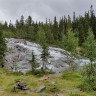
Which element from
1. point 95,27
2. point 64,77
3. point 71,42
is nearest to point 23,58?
point 71,42

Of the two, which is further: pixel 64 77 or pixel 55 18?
pixel 55 18

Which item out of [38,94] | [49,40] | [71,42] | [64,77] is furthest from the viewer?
[49,40]

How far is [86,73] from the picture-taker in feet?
58.6

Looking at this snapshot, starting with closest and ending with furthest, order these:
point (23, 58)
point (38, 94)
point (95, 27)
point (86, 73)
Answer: point (38, 94)
point (86, 73)
point (23, 58)
point (95, 27)

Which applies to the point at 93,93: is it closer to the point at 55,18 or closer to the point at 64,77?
the point at 64,77

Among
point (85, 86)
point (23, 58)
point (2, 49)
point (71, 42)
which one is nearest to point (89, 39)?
point (85, 86)

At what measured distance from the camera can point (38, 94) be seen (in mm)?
14344

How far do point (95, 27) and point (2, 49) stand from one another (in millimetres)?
55090

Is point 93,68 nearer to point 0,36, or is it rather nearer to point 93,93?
point 93,93

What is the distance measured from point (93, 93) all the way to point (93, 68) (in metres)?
3.70

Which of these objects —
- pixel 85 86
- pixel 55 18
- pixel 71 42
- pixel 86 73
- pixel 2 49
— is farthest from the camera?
pixel 55 18

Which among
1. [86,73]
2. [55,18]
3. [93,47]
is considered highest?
[55,18]

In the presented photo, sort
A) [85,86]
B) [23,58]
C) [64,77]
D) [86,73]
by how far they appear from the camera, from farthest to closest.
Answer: [23,58] → [64,77] → [86,73] → [85,86]

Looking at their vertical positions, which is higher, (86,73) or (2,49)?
(2,49)
